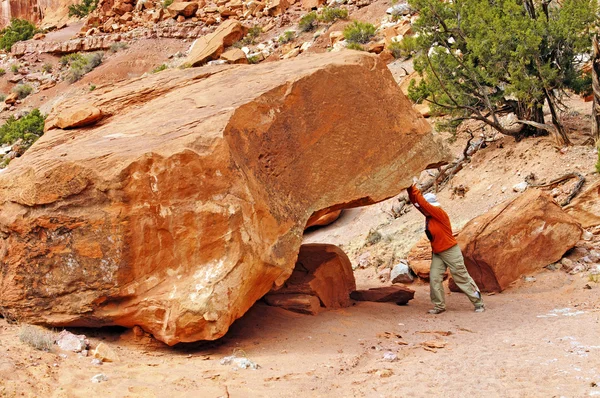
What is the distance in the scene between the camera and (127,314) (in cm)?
541

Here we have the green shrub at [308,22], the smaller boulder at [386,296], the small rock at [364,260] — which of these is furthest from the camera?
the green shrub at [308,22]

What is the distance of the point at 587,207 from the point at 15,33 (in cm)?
4117

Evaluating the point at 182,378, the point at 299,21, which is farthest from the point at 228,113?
the point at 299,21

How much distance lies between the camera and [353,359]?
5129 mm

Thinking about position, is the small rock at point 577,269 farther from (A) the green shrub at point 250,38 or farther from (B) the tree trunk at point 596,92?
(A) the green shrub at point 250,38

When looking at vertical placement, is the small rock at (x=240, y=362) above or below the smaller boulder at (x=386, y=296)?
above

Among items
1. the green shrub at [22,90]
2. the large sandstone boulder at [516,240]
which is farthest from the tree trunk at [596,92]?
the green shrub at [22,90]

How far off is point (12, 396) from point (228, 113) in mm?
2994

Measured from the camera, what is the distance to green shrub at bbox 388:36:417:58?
63.0 feet

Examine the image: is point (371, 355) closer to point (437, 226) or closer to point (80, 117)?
point (437, 226)

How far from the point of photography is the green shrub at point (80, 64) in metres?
32.9

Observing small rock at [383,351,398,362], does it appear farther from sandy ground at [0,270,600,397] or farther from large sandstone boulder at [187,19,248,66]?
large sandstone boulder at [187,19,248,66]

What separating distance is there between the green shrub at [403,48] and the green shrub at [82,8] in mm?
29665

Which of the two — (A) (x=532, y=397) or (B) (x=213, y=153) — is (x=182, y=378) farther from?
(A) (x=532, y=397)
